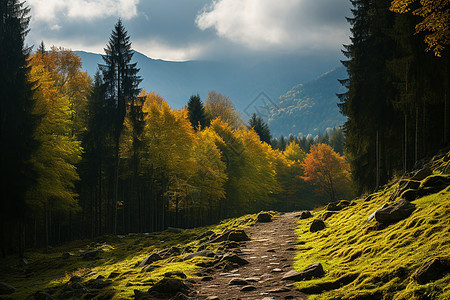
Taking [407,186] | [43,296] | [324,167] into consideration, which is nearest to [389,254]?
[407,186]

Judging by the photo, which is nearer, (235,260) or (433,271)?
(433,271)

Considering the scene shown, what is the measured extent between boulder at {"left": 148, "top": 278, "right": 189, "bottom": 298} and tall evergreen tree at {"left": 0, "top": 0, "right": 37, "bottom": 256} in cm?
Result: 1749

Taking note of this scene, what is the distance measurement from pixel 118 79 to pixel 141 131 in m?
5.32

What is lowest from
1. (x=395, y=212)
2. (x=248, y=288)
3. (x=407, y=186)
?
(x=248, y=288)

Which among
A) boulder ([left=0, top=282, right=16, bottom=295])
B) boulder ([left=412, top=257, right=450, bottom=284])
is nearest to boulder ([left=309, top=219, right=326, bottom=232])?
boulder ([left=412, top=257, right=450, bottom=284])

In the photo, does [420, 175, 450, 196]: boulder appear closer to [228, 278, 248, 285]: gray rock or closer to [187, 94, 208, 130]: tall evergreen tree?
[228, 278, 248, 285]: gray rock

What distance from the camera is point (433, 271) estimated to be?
6.18 metres

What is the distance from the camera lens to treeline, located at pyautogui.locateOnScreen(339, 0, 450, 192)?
19016 mm

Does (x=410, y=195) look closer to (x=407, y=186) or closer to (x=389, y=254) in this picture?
(x=407, y=186)

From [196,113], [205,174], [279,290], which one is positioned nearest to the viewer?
[279,290]

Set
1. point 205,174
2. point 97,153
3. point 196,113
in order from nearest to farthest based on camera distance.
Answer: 1. point 97,153
2. point 205,174
3. point 196,113

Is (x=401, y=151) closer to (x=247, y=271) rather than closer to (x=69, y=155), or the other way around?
(x=247, y=271)

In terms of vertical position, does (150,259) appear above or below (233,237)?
below

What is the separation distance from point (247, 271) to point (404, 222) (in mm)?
5132
